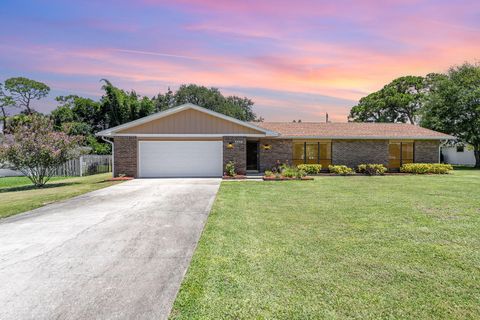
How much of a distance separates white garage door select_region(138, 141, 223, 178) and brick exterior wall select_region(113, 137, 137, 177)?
1.26 feet

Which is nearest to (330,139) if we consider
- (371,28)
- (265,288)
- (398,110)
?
(371,28)

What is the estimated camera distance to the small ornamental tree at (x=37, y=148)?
14.5 metres

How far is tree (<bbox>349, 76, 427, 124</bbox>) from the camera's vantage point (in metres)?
43.2

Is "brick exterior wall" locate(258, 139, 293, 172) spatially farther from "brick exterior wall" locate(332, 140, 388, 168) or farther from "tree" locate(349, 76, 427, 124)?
"tree" locate(349, 76, 427, 124)

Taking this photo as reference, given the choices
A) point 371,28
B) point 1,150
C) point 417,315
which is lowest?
point 417,315

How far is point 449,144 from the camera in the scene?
2980 centimetres

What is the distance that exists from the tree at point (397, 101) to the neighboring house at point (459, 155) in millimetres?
9951

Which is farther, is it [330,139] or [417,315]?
[330,139]

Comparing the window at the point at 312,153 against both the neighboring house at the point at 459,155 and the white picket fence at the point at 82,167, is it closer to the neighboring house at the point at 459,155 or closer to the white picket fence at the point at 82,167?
the white picket fence at the point at 82,167

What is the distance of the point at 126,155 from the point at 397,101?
1593 inches

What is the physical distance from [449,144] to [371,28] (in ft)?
80.6

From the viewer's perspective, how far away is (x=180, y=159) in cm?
1791

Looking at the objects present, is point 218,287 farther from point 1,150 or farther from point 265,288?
point 1,150

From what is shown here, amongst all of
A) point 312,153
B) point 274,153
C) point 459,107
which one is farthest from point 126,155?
point 459,107
